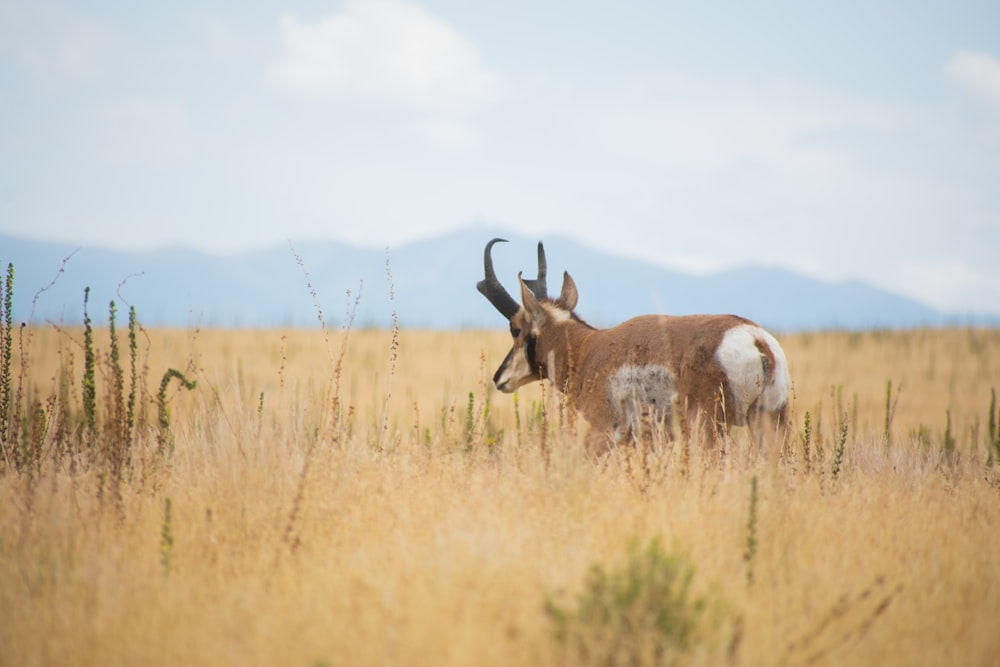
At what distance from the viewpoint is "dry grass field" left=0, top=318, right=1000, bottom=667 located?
3.40 meters

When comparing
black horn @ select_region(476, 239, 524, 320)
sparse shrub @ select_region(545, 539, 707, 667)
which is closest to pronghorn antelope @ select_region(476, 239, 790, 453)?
black horn @ select_region(476, 239, 524, 320)

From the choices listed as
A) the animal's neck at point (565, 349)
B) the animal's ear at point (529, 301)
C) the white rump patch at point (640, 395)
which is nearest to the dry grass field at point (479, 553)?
the white rump patch at point (640, 395)

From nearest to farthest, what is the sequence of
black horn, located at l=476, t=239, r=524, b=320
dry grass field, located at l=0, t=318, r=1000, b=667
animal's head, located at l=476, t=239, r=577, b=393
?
dry grass field, located at l=0, t=318, r=1000, b=667, animal's head, located at l=476, t=239, r=577, b=393, black horn, located at l=476, t=239, r=524, b=320

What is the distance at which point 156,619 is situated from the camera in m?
3.58

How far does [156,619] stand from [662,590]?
2241mm

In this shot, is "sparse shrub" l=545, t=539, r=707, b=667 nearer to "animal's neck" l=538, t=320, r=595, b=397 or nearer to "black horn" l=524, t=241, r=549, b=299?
"animal's neck" l=538, t=320, r=595, b=397

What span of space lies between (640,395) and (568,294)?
1786 millimetres

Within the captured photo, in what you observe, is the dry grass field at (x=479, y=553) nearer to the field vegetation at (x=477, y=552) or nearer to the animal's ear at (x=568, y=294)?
the field vegetation at (x=477, y=552)

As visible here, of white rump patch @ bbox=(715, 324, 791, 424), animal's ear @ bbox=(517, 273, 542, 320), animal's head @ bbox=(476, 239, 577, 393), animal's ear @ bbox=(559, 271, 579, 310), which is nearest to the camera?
white rump patch @ bbox=(715, 324, 791, 424)

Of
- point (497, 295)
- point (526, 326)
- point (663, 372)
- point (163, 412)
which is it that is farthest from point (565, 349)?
point (163, 412)

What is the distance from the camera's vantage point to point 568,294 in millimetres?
8273

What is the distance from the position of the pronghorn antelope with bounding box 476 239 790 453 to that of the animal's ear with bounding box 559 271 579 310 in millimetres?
379

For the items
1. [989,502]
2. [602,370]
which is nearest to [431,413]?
[602,370]

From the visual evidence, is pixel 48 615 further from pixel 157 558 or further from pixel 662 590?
pixel 662 590
